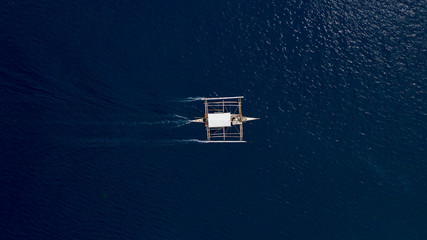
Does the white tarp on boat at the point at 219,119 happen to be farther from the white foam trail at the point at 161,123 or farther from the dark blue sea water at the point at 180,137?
the white foam trail at the point at 161,123

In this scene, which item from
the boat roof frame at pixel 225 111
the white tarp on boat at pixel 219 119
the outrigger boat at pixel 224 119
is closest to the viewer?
the white tarp on boat at pixel 219 119

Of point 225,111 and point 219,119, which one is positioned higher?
point 225,111

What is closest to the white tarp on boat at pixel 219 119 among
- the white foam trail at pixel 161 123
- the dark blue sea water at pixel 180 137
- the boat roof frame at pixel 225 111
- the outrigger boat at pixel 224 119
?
the outrigger boat at pixel 224 119

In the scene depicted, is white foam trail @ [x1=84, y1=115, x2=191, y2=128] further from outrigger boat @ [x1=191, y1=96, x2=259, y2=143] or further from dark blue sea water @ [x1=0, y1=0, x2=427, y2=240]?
outrigger boat @ [x1=191, y1=96, x2=259, y2=143]

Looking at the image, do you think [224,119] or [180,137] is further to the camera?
[180,137]

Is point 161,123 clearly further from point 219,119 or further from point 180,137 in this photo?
point 219,119

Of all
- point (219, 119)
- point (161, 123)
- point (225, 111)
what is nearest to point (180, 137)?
point (161, 123)

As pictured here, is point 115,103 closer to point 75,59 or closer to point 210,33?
point 75,59
